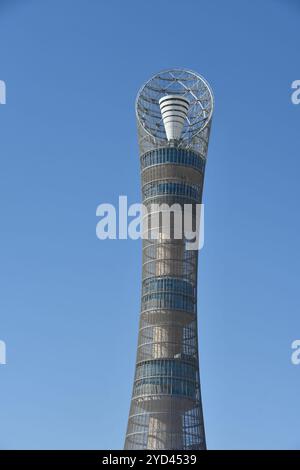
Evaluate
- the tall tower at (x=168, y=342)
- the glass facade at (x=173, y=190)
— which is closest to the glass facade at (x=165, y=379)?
the tall tower at (x=168, y=342)

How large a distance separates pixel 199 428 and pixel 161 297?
23831 millimetres

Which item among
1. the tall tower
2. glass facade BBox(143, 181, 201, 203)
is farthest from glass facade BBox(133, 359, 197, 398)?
glass facade BBox(143, 181, 201, 203)

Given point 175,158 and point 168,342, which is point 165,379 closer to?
point 168,342

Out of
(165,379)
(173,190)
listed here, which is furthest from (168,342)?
(173,190)

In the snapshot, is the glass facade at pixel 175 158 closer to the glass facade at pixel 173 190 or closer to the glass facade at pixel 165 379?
the glass facade at pixel 173 190

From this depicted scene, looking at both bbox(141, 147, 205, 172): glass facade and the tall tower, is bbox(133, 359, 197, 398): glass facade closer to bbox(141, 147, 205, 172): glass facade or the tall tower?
the tall tower

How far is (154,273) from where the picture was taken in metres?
190

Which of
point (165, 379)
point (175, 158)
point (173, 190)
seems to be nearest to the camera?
point (165, 379)

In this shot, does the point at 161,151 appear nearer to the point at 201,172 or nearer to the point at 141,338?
the point at 201,172

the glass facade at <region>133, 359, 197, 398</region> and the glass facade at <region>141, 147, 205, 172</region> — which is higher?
the glass facade at <region>141, 147, 205, 172</region>

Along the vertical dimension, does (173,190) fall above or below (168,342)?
above

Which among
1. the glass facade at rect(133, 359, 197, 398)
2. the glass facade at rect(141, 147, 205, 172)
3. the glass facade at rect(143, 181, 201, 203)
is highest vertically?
the glass facade at rect(141, 147, 205, 172)
